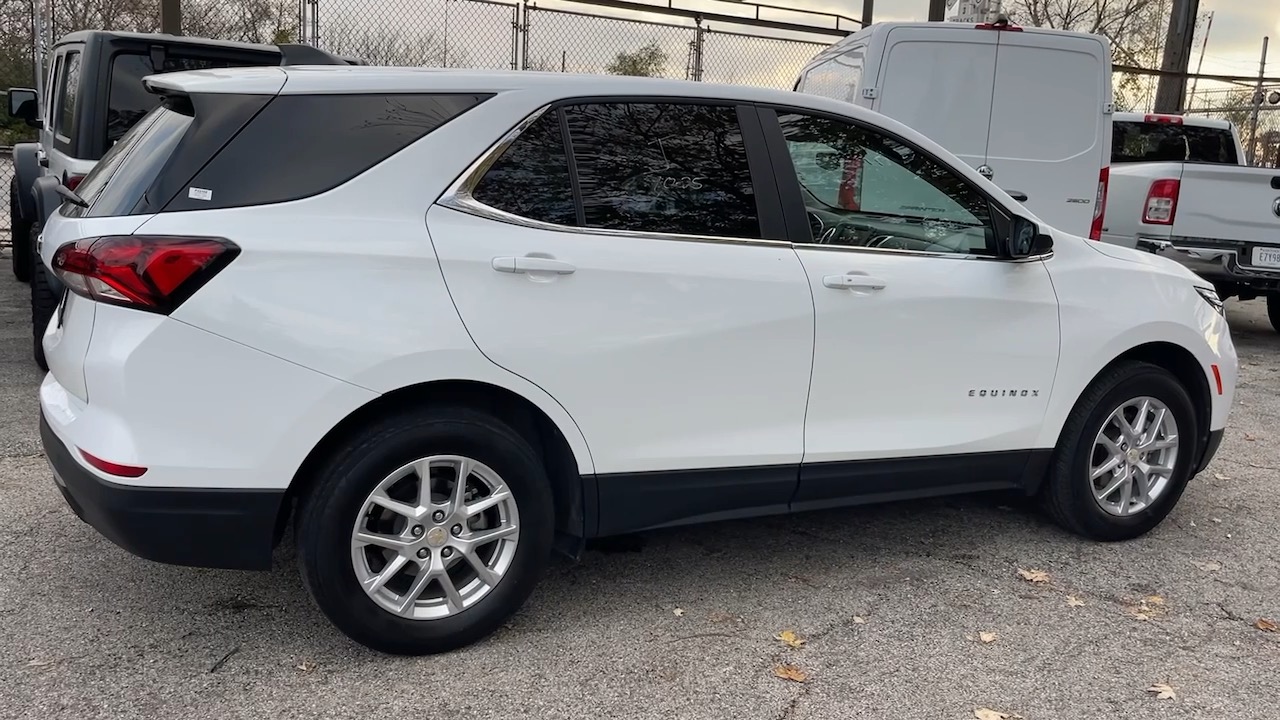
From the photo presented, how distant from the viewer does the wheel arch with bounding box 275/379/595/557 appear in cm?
282

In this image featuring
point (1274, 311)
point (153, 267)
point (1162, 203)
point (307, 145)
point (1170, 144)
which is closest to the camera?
point (153, 267)

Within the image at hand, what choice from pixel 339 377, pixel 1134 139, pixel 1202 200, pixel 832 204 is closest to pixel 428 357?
pixel 339 377

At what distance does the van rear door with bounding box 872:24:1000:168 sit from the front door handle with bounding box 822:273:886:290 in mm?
4094

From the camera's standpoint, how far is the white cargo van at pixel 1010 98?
720cm

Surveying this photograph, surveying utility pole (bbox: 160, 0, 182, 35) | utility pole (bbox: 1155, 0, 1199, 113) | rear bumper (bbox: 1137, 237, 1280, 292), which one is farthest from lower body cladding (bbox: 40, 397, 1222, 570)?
utility pole (bbox: 1155, 0, 1199, 113)

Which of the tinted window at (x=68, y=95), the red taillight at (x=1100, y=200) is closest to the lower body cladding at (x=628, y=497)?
the tinted window at (x=68, y=95)

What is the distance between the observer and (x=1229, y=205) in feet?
27.7

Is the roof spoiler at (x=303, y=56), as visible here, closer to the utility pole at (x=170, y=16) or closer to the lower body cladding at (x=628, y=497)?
the lower body cladding at (x=628, y=497)

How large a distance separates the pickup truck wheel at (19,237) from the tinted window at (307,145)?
5092 millimetres

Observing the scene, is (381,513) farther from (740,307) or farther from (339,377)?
(740,307)

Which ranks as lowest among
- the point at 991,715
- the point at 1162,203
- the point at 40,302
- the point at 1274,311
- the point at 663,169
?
the point at 1274,311

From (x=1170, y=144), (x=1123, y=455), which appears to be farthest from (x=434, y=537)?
(x=1170, y=144)

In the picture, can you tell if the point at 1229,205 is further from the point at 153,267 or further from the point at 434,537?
the point at 153,267

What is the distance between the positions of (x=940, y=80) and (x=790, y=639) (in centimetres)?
516
